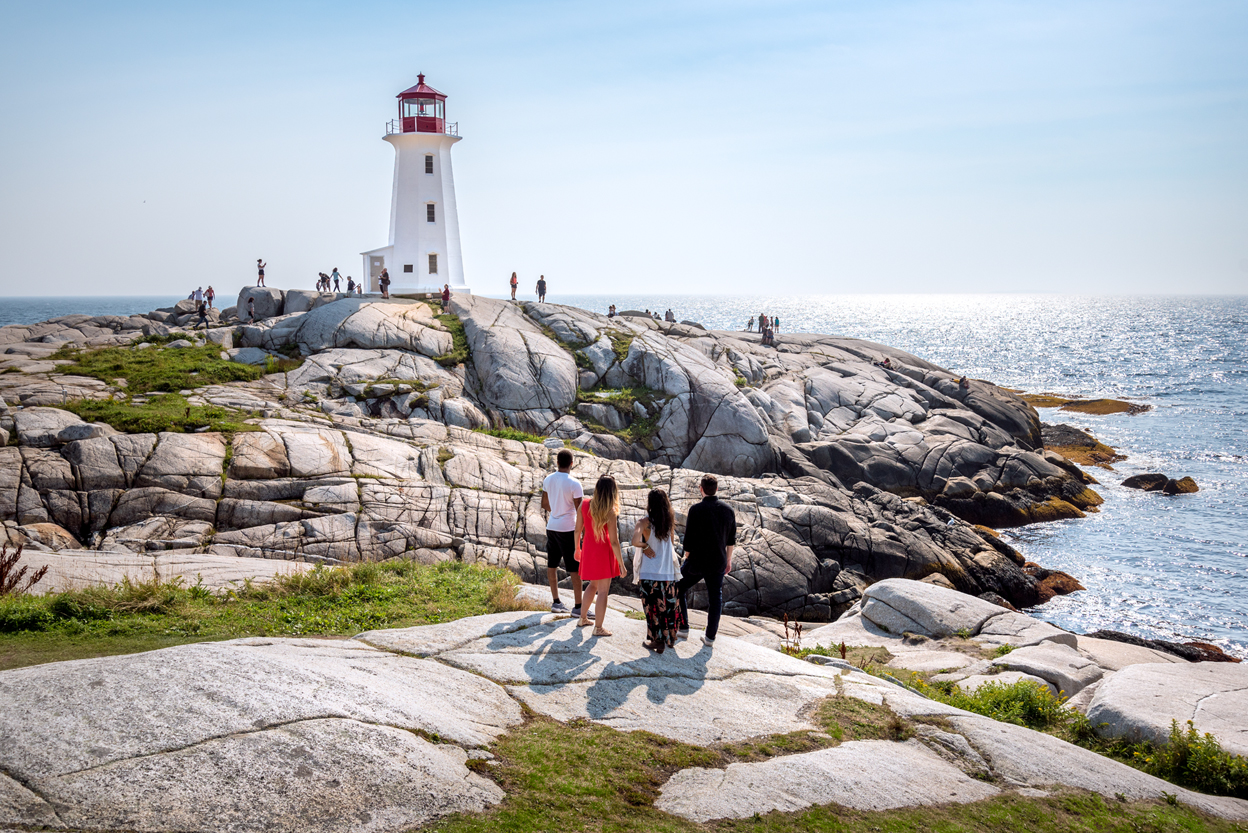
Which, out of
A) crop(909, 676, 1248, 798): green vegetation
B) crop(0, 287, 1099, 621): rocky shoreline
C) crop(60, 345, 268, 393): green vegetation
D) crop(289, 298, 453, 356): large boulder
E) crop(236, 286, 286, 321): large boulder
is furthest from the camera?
crop(236, 286, 286, 321): large boulder

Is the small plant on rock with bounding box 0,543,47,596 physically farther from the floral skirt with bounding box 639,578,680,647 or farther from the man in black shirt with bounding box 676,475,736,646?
the man in black shirt with bounding box 676,475,736,646

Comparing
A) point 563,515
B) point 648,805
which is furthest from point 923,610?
point 648,805

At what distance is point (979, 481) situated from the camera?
38.8m

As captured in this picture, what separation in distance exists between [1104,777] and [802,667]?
373cm

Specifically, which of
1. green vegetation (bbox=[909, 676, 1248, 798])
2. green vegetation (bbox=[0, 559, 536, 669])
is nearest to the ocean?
green vegetation (bbox=[909, 676, 1248, 798])

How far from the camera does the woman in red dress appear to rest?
995cm

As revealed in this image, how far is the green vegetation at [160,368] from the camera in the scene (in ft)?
92.3

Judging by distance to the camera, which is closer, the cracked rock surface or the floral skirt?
the cracked rock surface

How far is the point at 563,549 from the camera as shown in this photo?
11203mm

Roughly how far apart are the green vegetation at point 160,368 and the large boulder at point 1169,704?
29069 millimetres

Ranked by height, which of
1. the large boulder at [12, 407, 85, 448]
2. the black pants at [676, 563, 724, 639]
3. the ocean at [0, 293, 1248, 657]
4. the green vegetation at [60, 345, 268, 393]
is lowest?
the ocean at [0, 293, 1248, 657]

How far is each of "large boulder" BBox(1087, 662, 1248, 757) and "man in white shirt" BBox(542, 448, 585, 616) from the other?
7854mm

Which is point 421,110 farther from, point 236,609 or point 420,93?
point 236,609

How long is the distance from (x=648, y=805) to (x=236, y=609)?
292 inches
